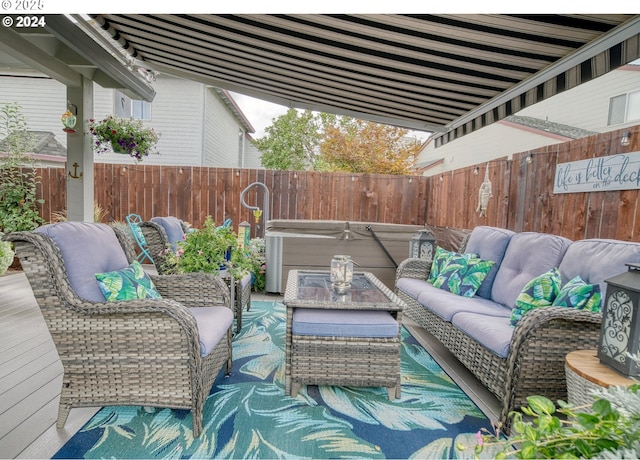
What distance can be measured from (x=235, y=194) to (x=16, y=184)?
365cm

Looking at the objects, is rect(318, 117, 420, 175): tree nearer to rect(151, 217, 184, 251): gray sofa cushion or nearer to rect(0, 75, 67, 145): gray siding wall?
rect(0, 75, 67, 145): gray siding wall

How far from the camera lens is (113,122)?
368 cm

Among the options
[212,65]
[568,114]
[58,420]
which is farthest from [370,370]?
[568,114]

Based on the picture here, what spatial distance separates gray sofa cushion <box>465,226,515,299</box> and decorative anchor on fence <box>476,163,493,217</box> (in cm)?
88

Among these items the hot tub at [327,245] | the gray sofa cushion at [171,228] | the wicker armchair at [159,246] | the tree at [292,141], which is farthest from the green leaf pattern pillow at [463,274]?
the tree at [292,141]

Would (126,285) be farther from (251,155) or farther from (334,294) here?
(251,155)

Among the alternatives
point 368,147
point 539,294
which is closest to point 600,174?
point 539,294

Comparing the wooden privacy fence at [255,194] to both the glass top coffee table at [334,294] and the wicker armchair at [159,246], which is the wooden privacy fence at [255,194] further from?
the wicker armchair at [159,246]

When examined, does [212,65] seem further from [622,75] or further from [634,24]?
[622,75]

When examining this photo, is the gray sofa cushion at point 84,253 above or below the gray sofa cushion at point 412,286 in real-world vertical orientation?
above

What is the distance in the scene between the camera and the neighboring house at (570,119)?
656 cm

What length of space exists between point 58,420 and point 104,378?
323 millimetres

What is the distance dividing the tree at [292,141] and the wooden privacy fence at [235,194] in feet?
21.5

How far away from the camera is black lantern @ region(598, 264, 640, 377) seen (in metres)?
1.39
